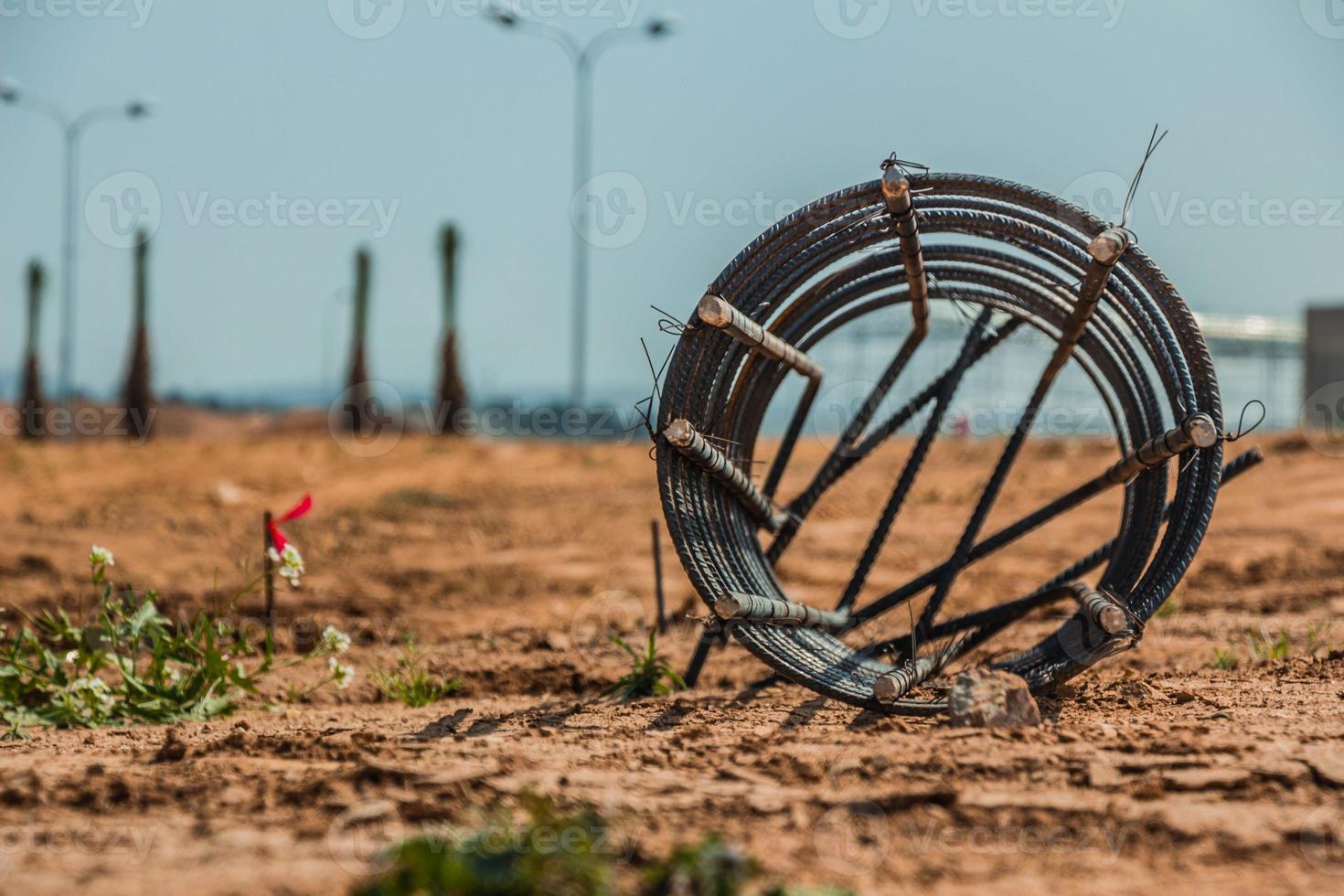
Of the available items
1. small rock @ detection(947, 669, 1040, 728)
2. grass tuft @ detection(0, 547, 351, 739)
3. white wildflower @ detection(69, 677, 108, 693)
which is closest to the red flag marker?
grass tuft @ detection(0, 547, 351, 739)

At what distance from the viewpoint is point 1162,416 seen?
6145mm

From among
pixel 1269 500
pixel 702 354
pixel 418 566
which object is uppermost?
pixel 702 354

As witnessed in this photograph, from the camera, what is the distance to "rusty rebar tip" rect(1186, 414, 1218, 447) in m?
5.15

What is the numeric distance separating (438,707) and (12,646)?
2.06 meters

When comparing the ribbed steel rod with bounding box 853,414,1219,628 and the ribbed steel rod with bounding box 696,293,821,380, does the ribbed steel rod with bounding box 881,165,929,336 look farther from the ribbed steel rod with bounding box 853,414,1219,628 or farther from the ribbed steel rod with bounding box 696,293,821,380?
the ribbed steel rod with bounding box 853,414,1219,628

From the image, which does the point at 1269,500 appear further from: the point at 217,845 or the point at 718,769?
the point at 217,845

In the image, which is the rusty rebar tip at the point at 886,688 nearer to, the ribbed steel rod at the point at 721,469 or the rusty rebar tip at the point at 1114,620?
the rusty rebar tip at the point at 1114,620

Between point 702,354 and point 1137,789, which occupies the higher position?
point 702,354

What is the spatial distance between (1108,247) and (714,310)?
1637mm

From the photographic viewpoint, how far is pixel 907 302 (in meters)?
6.62

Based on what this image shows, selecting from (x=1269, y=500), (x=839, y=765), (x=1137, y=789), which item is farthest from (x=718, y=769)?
(x=1269, y=500)

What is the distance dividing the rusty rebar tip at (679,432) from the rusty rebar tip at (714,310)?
45 cm

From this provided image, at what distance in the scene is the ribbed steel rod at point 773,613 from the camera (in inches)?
202

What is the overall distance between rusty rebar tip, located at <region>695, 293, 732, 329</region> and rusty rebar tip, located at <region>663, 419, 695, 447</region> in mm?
454
